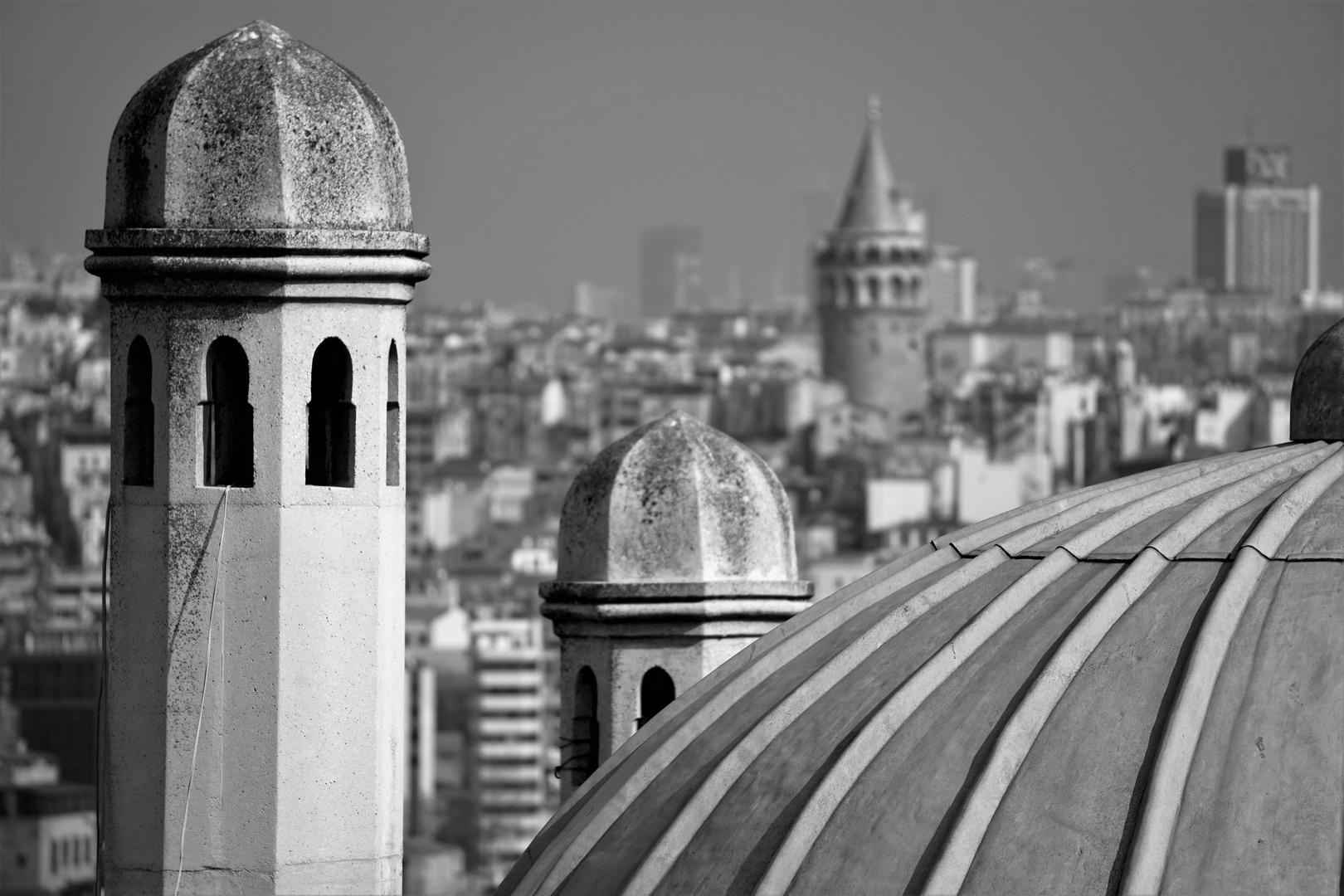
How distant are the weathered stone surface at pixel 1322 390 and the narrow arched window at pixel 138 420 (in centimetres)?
219

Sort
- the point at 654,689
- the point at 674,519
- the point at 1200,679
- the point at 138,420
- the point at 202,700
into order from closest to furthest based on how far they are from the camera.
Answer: the point at 1200,679 → the point at 202,700 → the point at 138,420 → the point at 674,519 → the point at 654,689

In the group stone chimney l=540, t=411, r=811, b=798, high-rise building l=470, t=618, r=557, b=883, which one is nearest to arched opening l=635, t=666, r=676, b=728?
stone chimney l=540, t=411, r=811, b=798

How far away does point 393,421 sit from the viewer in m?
6.96

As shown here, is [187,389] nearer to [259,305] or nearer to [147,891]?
[259,305]

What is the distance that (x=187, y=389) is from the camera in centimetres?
676

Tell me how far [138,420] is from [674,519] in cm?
151

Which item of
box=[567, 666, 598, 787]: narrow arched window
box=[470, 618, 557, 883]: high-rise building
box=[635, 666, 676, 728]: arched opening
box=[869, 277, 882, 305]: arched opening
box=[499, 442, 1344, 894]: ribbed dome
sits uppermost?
box=[869, 277, 882, 305]: arched opening

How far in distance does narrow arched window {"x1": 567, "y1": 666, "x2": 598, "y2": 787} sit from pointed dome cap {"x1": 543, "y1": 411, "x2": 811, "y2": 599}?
0.30 meters

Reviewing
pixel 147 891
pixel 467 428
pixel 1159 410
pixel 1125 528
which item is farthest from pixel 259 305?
pixel 467 428

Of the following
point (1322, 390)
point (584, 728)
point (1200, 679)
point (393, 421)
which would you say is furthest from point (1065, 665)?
point (584, 728)

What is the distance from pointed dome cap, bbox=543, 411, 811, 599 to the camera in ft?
26.1

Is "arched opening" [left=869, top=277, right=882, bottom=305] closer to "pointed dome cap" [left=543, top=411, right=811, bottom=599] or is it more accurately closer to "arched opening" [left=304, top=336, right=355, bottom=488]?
"pointed dome cap" [left=543, top=411, right=811, bottom=599]

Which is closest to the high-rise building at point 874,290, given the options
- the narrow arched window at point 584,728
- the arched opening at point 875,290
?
the arched opening at point 875,290

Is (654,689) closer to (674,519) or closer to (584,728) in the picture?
(584,728)
